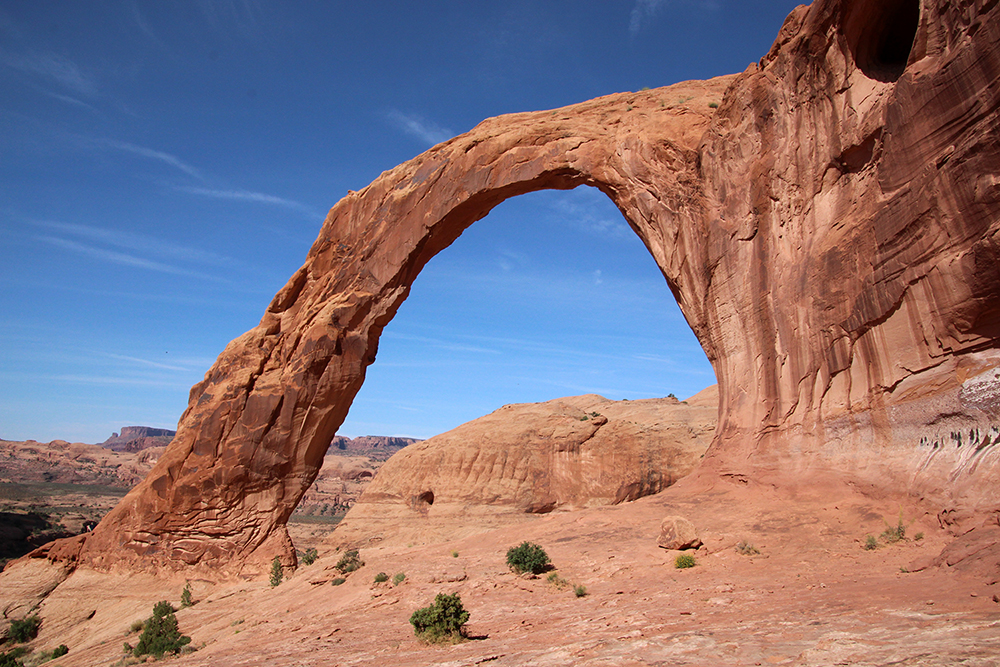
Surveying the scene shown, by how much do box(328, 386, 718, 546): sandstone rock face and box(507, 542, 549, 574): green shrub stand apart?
67.1 feet

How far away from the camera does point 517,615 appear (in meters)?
8.94

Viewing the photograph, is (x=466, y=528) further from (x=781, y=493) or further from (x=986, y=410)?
(x=986, y=410)

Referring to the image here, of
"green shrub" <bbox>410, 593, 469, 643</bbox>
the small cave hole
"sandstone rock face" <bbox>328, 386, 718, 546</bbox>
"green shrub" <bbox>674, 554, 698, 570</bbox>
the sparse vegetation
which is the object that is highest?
the small cave hole

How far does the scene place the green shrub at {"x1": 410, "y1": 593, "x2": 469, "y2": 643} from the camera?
7.93 metres

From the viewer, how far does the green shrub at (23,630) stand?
51.1 ft

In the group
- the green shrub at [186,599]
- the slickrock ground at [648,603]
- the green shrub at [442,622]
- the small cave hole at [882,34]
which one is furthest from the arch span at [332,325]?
the green shrub at [442,622]

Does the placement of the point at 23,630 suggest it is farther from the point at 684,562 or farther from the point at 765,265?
the point at 765,265

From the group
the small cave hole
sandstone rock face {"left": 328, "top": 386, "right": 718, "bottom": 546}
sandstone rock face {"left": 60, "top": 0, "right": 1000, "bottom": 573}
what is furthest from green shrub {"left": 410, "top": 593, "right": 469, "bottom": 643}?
sandstone rock face {"left": 328, "top": 386, "right": 718, "bottom": 546}

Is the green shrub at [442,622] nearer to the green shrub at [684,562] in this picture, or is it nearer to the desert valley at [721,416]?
the desert valley at [721,416]

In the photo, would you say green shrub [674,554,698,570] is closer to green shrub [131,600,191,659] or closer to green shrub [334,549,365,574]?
green shrub [334,549,365,574]

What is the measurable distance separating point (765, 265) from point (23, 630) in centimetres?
2143

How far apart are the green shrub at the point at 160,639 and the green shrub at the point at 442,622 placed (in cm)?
684

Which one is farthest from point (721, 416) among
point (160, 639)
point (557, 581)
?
point (160, 639)

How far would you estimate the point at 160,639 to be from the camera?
12.1 m
